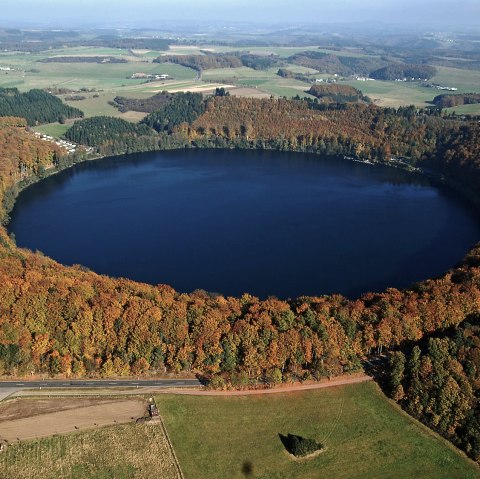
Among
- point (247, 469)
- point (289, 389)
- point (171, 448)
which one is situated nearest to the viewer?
point (247, 469)

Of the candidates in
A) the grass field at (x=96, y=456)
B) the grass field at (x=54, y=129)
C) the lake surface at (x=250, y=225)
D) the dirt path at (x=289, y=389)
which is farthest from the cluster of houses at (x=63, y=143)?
the grass field at (x=96, y=456)

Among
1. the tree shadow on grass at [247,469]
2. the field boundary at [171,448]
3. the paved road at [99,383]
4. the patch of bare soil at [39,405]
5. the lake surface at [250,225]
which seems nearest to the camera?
the field boundary at [171,448]

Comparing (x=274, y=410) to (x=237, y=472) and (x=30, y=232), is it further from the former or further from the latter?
(x=30, y=232)

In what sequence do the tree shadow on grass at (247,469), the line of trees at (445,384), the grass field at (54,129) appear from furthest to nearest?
the grass field at (54,129), the line of trees at (445,384), the tree shadow on grass at (247,469)

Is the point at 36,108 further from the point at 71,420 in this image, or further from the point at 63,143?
the point at 71,420

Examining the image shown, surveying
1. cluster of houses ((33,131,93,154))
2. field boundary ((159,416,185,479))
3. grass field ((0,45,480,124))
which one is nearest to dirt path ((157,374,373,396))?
field boundary ((159,416,185,479))

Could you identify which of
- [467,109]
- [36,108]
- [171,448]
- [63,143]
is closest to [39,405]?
[171,448]

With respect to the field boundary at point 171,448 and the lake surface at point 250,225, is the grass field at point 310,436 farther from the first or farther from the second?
the lake surface at point 250,225
